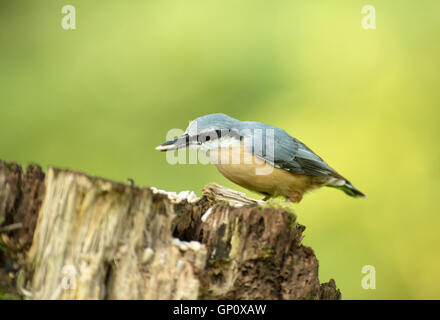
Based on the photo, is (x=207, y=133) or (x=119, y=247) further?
(x=207, y=133)

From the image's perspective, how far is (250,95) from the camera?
6.80 m

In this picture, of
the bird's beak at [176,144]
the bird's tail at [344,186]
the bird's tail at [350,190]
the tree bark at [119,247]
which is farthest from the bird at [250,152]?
the tree bark at [119,247]

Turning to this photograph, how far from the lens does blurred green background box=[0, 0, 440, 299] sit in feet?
20.7

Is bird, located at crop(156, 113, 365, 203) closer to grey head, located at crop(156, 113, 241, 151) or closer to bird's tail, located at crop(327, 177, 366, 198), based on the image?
grey head, located at crop(156, 113, 241, 151)

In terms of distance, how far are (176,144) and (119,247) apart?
1.86 metres

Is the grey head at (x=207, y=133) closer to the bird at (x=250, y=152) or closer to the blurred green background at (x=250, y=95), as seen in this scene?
the bird at (x=250, y=152)

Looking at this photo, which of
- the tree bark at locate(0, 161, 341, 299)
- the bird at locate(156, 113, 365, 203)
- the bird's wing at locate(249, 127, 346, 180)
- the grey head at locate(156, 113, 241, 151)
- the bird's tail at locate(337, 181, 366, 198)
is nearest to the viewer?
the tree bark at locate(0, 161, 341, 299)

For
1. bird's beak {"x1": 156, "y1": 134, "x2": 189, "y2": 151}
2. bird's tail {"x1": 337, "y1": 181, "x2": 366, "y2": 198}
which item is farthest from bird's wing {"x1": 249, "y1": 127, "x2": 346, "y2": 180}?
bird's beak {"x1": 156, "y1": 134, "x2": 189, "y2": 151}

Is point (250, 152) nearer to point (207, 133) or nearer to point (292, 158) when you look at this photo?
point (207, 133)

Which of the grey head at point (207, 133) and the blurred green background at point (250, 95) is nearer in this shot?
the grey head at point (207, 133)

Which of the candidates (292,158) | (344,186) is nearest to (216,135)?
(292,158)

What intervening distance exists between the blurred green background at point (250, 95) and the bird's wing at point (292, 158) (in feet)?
4.11

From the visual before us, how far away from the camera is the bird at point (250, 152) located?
452cm

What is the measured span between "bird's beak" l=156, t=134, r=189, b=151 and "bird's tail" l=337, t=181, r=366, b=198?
1952mm
